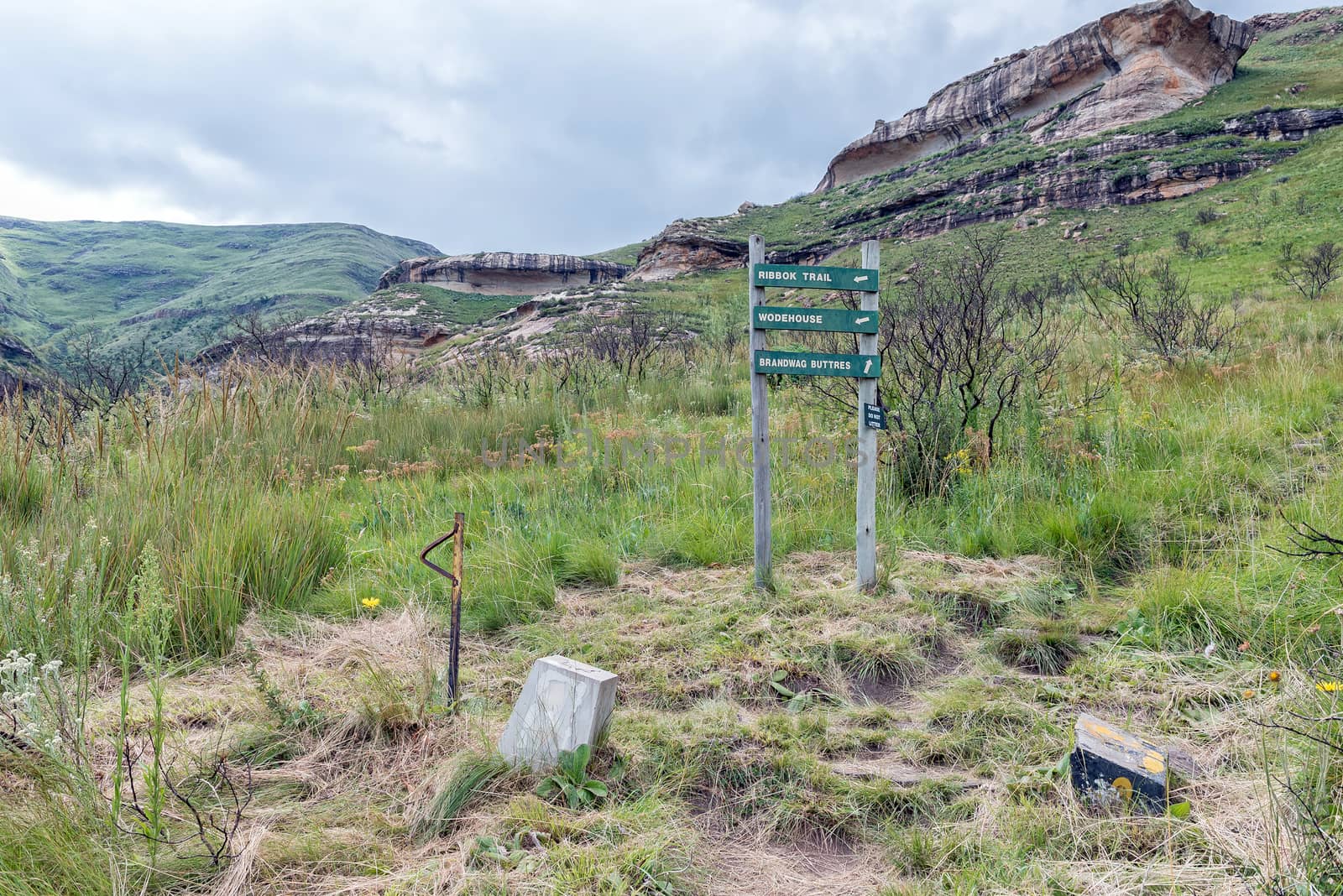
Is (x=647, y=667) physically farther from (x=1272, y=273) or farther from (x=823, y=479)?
(x=1272, y=273)

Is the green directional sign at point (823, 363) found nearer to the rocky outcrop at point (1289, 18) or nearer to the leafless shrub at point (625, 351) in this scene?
the leafless shrub at point (625, 351)

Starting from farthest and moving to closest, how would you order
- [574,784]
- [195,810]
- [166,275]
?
[166,275] < [574,784] < [195,810]

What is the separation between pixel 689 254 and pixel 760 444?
62.2m

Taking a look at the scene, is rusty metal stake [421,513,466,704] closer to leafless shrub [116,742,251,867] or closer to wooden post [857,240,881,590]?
leafless shrub [116,742,251,867]

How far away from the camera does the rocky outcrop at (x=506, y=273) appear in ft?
286

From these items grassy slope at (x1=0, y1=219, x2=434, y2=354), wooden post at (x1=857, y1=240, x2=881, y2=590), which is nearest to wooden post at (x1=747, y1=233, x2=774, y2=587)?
wooden post at (x1=857, y1=240, x2=881, y2=590)

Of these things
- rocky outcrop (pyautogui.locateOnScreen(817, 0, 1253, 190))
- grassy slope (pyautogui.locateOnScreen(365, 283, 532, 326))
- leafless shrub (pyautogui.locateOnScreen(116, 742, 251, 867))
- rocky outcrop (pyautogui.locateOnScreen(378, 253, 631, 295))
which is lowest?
leafless shrub (pyautogui.locateOnScreen(116, 742, 251, 867))

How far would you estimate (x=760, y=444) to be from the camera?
3.79 meters

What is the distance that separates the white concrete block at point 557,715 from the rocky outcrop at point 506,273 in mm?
87882

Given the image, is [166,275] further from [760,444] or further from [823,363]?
[823,363]

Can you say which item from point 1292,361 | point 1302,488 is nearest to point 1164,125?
point 1292,361

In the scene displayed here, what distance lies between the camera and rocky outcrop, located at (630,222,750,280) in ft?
205

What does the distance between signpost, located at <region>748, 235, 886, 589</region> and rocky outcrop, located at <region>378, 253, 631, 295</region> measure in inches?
3393

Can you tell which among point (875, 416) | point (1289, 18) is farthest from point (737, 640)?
point (1289, 18)
